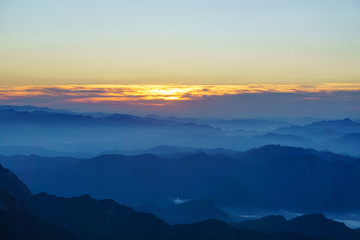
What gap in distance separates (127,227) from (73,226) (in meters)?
26.0

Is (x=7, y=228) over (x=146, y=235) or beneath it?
over

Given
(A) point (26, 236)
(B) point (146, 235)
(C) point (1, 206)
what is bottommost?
(B) point (146, 235)

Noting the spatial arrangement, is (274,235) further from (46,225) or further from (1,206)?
(1,206)

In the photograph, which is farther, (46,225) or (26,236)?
(46,225)

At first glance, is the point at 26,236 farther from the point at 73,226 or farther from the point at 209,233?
the point at 209,233

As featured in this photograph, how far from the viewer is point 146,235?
191000mm

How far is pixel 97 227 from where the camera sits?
19562 centimetres

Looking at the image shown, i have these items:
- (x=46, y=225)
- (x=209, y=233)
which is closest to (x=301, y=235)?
(x=209, y=233)

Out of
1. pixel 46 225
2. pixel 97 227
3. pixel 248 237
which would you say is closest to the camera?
pixel 46 225

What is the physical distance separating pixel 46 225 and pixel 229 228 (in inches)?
3265

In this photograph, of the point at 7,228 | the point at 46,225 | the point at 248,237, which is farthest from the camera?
the point at 248,237

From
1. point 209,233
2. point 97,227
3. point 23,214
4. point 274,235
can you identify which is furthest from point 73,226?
point 274,235

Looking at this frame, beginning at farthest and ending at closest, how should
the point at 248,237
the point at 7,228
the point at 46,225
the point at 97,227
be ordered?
the point at 97,227 < the point at 248,237 < the point at 46,225 < the point at 7,228

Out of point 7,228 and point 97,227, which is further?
point 97,227
